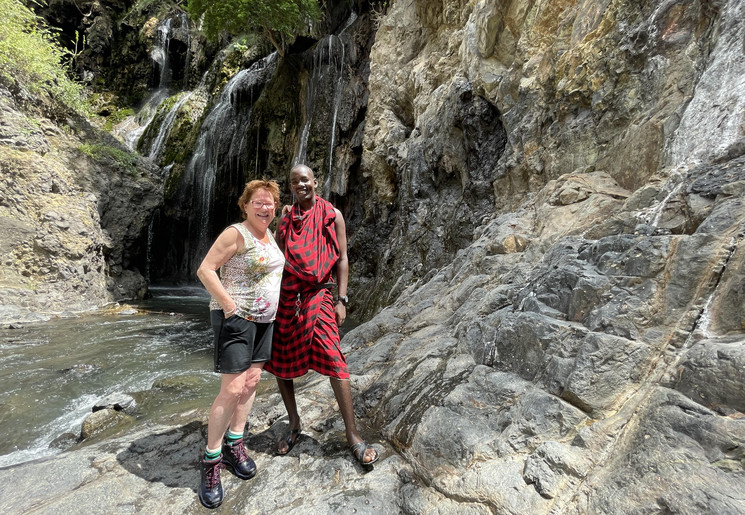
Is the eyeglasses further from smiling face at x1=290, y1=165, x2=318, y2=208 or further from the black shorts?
the black shorts

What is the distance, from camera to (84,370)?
210 inches

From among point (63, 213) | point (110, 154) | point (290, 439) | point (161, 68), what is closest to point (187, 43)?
point (161, 68)

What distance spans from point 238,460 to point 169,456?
59 centimetres

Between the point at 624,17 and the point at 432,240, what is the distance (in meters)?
4.82

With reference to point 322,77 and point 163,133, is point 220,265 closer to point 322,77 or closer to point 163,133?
point 322,77

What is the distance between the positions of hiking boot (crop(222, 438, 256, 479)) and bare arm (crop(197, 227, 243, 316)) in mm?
851

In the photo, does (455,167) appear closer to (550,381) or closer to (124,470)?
(550,381)

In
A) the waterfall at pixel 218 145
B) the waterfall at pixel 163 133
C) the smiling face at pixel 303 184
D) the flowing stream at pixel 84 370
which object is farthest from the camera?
the waterfall at pixel 163 133

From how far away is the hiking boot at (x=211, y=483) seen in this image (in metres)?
1.94

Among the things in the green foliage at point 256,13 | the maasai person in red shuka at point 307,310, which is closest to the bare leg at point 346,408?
the maasai person in red shuka at point 307,310

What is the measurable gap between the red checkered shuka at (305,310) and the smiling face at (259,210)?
0.76 feet

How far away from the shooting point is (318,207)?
2510 mm

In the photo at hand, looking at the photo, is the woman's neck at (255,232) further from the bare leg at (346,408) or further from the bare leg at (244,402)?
the bare leg at (346,408)

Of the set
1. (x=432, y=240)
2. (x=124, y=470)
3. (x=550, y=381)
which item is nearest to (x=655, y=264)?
(x=550, y=381)
